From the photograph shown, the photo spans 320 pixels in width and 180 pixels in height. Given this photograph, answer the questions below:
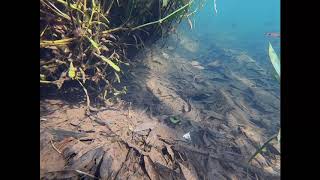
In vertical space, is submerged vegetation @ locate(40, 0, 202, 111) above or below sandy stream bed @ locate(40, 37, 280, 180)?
above

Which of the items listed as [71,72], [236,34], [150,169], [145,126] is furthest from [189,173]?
[236,34]

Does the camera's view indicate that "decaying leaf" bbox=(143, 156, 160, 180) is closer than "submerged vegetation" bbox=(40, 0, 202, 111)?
Yes

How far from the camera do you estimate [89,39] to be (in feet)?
9.71

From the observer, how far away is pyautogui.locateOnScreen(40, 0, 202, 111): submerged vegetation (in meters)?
2.93

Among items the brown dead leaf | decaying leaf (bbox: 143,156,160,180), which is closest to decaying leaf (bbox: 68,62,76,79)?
the brown dead leaf

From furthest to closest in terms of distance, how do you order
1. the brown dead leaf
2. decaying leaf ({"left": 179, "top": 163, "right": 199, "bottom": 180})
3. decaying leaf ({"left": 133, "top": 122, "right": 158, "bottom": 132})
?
decaying leaf ({"left": 133, "top": 122, "right": 158, "bottom": 132}) < decaying leaf ({"left": 179, "top": 163, "right": 199, "bottom": 180}) < the brown dead leaf

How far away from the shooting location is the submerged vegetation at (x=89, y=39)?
2.93 meters

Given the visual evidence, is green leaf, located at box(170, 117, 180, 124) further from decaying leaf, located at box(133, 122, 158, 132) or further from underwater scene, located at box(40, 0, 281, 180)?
decaying leaf, located at box(133, 122, 158, 132)

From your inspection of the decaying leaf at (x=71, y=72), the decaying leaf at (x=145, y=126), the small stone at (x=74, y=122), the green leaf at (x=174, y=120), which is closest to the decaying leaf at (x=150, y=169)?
the decaying leaf at (x=145, y=126)

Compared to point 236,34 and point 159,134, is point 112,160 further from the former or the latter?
point 236,34

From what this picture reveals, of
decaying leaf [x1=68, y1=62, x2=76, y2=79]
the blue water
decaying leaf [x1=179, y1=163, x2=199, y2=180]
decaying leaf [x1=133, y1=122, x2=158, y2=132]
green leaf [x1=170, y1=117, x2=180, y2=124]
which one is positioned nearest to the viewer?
decaying leaf [x1=179, y1=163, x2=199, y2=180]
